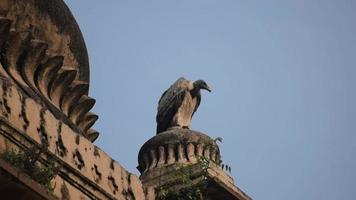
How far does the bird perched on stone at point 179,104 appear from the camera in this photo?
29.1 ft

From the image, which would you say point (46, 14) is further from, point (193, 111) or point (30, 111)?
point (30, 111)

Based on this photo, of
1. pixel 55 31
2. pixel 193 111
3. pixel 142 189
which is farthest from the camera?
pixel 193 111

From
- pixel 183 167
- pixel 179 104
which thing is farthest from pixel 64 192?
pixel 179 104

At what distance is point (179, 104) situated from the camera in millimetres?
9047

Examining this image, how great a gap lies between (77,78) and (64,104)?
63 cm

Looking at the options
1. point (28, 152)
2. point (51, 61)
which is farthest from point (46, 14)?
point (28, 152)

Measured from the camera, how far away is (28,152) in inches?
205

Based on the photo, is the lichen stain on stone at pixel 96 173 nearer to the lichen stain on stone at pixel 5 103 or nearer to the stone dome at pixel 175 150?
the lichen stain on stone at pixel 5 103

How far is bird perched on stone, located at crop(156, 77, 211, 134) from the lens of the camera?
8867 mm

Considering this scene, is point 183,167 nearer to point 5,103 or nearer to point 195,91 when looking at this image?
point 195,91

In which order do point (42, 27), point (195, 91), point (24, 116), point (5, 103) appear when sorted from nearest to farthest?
point (5, 103)
point (24, 116)
point (42, 27)
point (195, 91)

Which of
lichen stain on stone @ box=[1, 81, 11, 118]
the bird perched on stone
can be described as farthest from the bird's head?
lichen stain on stone @ box=[1, 81, 11, 118]

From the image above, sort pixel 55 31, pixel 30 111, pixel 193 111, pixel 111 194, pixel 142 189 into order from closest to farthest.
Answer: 1. pixel 30 111
2. pixel 111 194
3. pixel 142 189
4. pixel 55 31
5. pixel 193 111

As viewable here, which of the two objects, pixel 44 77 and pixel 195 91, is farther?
pixel 195 91
